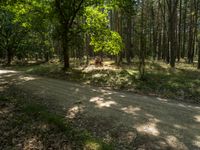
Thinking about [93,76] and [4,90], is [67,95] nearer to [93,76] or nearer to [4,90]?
[4,90]

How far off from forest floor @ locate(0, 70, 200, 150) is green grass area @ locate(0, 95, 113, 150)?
18cm

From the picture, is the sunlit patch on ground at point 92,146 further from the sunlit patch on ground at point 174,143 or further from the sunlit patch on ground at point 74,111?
the sunlit patch on ground at point 74,111

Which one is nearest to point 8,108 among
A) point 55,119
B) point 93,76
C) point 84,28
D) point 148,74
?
point 55,119

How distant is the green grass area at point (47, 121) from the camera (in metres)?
6.45

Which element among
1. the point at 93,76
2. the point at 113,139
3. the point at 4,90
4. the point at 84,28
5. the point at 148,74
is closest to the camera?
the point at 113,139

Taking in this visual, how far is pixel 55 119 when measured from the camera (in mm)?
8070

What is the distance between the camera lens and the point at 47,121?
799 centimetres

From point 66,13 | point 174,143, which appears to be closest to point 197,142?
point 174,143

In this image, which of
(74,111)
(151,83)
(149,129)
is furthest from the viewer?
(151,83)

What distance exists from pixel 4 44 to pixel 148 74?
22395mm

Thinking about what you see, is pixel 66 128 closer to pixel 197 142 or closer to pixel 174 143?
pixel 174 143

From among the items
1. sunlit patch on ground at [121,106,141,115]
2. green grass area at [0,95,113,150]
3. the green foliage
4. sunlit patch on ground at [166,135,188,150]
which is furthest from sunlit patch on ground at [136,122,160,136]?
the green foliage

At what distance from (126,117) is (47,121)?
279cm

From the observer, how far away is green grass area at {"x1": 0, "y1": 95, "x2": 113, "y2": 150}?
6.45 meters
